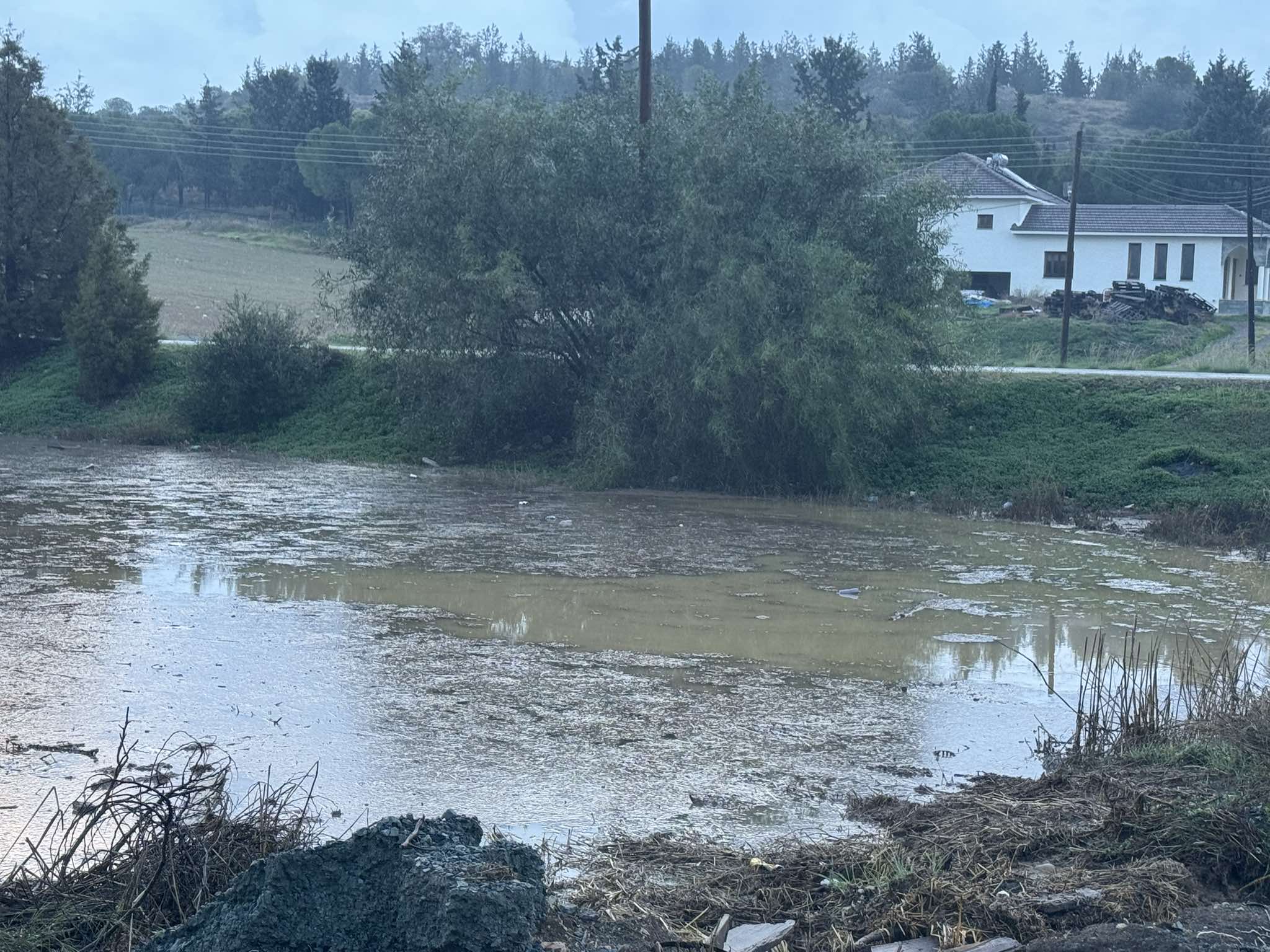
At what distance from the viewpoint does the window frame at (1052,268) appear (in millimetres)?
52406

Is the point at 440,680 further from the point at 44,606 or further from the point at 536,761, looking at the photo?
the point at 44,606

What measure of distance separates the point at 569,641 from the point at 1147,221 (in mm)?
45866

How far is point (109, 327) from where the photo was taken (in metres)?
32.8

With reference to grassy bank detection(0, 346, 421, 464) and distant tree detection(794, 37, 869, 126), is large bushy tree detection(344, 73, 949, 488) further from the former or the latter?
distant tree detection(794, 37, 869, 126)

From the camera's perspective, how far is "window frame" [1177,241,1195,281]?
51.9m

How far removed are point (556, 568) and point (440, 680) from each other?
559cm

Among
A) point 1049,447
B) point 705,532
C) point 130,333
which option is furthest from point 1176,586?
point 130,333

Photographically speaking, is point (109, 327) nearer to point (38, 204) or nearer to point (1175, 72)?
point (38, 204)

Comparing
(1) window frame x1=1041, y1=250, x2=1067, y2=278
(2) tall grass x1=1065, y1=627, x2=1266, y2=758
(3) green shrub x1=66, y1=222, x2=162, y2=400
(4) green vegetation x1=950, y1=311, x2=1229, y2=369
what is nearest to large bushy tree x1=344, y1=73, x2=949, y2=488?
(3) green shrub x1=66, y1=222, x2=162, y2=400

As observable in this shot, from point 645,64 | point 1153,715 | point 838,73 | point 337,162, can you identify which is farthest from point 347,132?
point 1153,715

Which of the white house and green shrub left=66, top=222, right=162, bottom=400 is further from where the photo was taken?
the white house

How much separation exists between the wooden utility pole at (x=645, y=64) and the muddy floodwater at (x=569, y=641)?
26.8ft

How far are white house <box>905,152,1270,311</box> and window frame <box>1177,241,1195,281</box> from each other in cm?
2

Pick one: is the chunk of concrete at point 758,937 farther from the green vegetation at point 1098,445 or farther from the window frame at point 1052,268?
the window frame at point 1052,268
